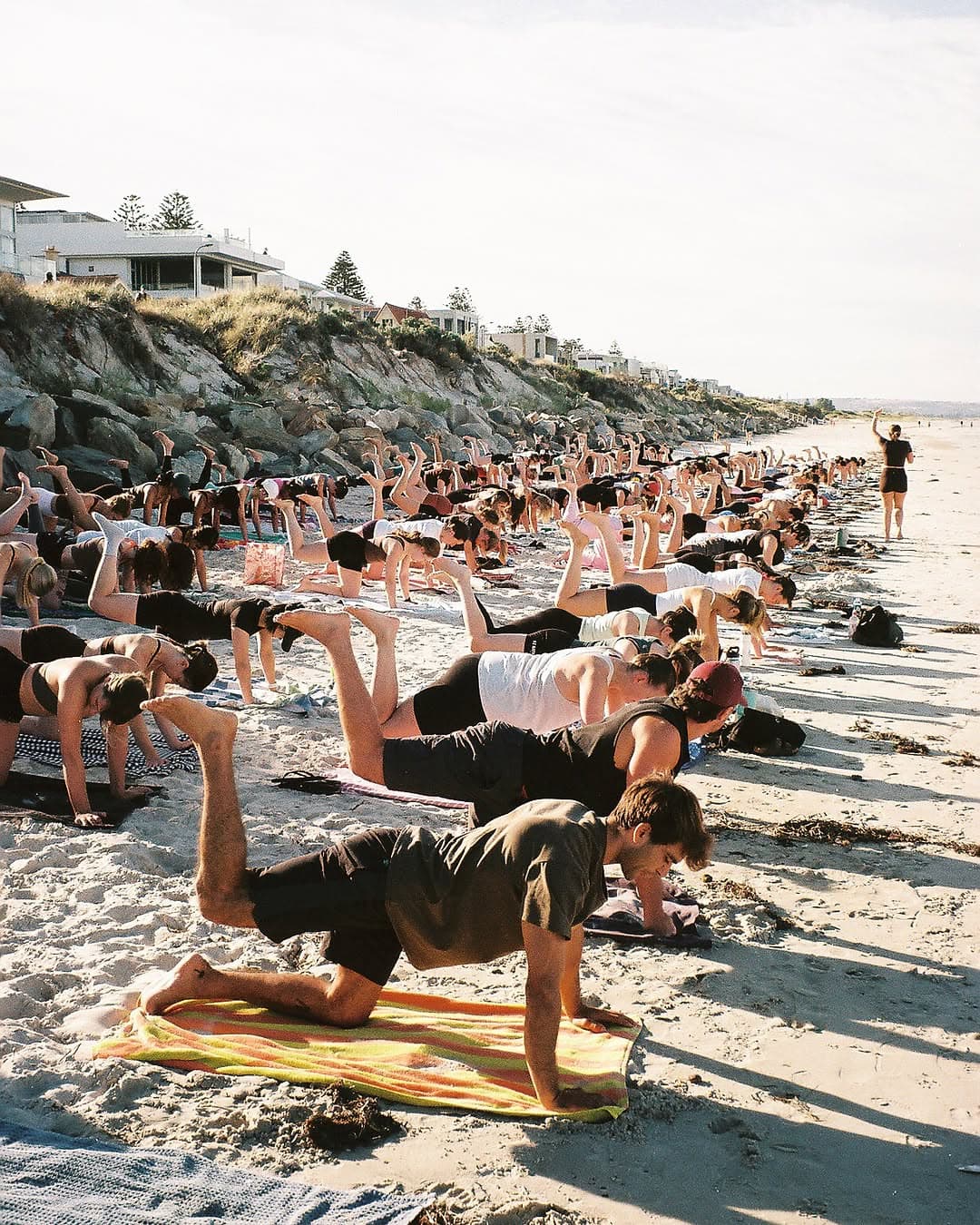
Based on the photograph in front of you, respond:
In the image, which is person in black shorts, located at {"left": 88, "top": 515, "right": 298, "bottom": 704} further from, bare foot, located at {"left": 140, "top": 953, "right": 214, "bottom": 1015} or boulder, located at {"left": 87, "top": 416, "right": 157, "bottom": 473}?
boulder, located at {"left": 87, "top": 416, "right": 157, "bottom": 473}

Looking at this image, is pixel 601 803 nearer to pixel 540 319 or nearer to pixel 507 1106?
pixel 507 1106

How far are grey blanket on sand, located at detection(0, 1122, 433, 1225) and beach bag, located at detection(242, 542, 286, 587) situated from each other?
9837mm

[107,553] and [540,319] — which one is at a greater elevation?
[540,319]

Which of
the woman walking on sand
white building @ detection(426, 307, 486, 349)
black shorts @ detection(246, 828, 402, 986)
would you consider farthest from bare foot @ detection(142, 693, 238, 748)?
white building @ detection(426, 307, 486, 349)

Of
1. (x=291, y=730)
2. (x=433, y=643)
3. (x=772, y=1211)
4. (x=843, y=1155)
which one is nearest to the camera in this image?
(x=772, y=1211)

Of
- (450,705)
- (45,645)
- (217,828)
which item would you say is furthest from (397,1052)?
(45,645)

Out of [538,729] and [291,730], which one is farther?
[291,730]

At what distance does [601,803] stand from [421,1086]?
55.4 inches

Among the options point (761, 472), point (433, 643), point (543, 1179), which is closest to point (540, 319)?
point (761, 472)

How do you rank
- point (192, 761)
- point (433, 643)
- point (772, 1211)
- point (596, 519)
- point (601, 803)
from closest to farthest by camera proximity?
point (772, 1211) → point (601, 803) → point (192, 761) → point (596, 519) → point (433, 643)

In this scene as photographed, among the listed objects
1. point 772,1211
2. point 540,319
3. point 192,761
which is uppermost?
point 540,319

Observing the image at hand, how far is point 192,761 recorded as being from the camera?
6609mm

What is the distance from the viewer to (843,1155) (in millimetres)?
3311

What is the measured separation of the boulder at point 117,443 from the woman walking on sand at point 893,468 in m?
12.3
